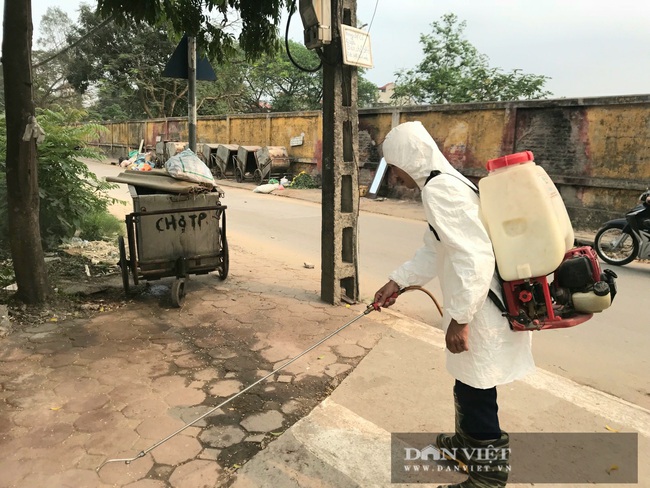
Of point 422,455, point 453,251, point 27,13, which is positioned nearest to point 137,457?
point 422,455

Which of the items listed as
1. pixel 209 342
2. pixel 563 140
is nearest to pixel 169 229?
pixel 209 342

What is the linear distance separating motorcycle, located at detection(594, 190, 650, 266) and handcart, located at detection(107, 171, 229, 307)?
561cm

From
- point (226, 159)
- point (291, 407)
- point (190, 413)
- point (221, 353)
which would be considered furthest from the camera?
point (226, 159)

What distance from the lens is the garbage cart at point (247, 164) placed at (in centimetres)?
1703

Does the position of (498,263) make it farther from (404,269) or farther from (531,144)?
(531,144)

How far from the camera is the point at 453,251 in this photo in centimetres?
183

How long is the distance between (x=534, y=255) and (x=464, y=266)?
0.27 meters

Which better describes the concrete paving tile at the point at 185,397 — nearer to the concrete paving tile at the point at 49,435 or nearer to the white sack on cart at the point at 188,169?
the concrete paving tile at the point at 49,435

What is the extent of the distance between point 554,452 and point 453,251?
1388 mm

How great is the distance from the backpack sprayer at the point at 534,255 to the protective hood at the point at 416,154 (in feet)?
0.70


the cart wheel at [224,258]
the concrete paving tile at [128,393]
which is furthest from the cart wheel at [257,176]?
the concrete paving tile at [128,393]

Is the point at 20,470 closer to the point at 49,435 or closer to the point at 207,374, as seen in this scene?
the point at 49,435

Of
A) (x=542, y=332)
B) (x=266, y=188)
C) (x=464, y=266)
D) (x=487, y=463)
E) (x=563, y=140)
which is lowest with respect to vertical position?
(x=542, y=332)

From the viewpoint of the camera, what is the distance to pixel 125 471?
87.9 inches
